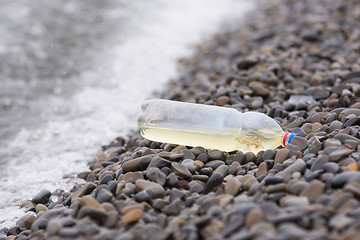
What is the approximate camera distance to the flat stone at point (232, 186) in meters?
2.31

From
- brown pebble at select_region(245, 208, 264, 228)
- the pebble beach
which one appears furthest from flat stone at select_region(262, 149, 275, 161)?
brown pebble at select_region(245, 208, 264, 228)

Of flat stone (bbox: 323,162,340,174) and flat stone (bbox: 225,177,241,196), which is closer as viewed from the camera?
flat stone (bbox: 323,162,340,174)

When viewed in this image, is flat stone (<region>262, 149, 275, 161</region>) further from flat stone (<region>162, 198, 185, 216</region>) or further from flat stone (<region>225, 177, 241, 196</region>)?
flat stone (<region>162, 198, 185, 216</region>)

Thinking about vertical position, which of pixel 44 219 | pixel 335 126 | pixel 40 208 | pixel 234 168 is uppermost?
pixel 335 126

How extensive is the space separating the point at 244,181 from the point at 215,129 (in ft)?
2.01

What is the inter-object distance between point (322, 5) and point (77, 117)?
462 centimetres

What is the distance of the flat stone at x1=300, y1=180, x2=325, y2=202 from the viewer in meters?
2.02

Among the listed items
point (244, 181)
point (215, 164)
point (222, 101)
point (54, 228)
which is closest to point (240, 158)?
point (215, 164)

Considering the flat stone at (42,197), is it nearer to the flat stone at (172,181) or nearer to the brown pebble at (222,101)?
the flat stone at (172,181)

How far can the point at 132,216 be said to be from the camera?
2096 millimetres

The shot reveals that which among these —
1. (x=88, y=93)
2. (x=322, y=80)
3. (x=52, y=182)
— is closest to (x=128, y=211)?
(x=52, y=182)

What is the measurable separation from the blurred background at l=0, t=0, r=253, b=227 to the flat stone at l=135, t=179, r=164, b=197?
1024 mm

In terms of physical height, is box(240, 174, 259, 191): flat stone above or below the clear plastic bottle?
below

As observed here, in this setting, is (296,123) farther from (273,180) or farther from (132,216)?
(132,216)
